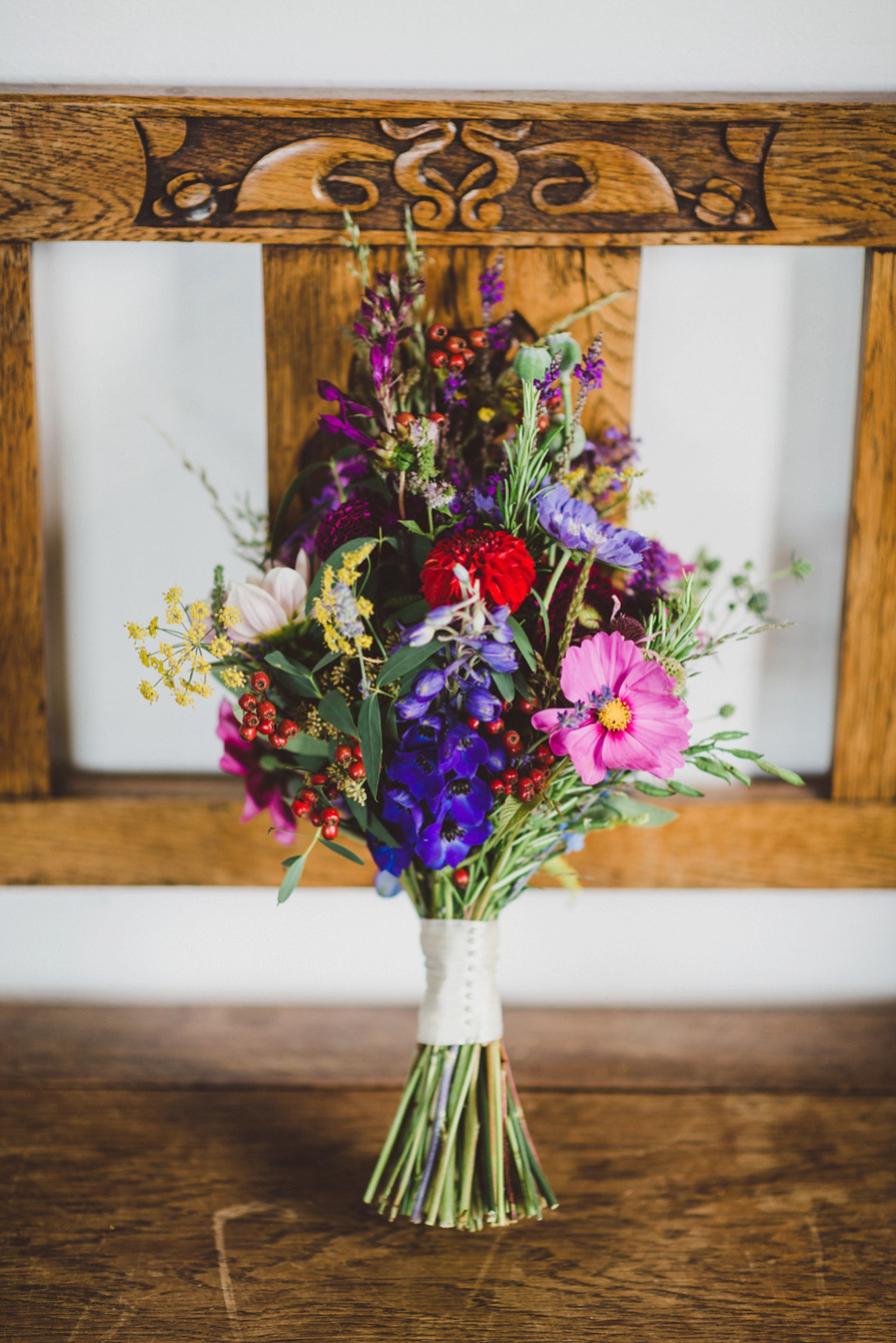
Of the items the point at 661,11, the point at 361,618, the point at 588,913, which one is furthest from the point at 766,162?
the point at 588,913

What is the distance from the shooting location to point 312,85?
0.88 m

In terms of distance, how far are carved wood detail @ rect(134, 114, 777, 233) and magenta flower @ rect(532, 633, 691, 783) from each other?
492 mm

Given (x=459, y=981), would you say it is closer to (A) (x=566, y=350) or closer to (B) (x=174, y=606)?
(B) (x=174, y=606)

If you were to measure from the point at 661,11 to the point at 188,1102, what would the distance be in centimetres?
117

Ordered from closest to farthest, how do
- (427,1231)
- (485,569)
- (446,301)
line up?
(485,569), (427,1231), (446,301)

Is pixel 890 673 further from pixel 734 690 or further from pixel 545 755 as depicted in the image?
pixel 545 755

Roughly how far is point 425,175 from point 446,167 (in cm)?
2

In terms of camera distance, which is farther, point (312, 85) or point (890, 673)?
point (890, 673)

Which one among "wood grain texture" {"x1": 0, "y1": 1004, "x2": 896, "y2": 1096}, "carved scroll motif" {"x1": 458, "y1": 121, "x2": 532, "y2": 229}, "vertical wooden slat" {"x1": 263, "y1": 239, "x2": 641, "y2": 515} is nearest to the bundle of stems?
"wood grain texture" {"x1": 0, "y1": 1004, "x2": 896, "y2": 1096}

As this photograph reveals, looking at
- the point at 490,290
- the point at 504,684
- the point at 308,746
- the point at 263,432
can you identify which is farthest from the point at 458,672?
the point at 263,432

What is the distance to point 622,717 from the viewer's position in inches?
24.4

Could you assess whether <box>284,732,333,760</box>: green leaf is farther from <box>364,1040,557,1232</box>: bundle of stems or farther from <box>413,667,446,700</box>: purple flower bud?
Answer: <box>364,1040,557,1232</box>: bundle of stems

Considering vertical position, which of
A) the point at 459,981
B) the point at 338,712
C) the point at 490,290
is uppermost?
the point at 490,290

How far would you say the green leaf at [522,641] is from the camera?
0.62 m
